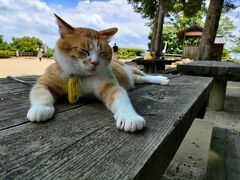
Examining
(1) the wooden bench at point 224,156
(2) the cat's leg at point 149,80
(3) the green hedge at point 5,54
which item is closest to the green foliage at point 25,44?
(3) the green hedge at point 5,54

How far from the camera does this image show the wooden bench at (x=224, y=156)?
1.45 meters

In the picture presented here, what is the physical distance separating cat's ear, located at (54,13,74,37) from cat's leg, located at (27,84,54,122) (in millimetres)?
328

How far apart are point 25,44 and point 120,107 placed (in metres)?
30.7

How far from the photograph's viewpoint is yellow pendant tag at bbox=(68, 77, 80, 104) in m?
1.23

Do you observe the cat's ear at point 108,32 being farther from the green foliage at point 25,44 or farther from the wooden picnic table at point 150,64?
the green foliage at point 25,44

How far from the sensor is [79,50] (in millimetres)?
1273

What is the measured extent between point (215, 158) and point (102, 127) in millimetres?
1120

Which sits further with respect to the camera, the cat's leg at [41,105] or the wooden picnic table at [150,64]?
the wooden picnic table at [150,64]

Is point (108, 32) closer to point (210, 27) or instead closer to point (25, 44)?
point (210, 27)

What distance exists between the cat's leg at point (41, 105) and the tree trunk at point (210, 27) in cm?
714

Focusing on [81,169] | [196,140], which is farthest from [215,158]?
[196,140]

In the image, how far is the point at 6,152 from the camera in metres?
0.63

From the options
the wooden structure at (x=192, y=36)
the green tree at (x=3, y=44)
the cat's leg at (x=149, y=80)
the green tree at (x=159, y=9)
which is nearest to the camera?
the cat's leg at (x=149, y=80)

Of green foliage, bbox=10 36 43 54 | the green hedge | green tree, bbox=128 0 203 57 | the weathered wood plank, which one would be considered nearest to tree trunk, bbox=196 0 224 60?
green tree, bbox=128 0 203 57
